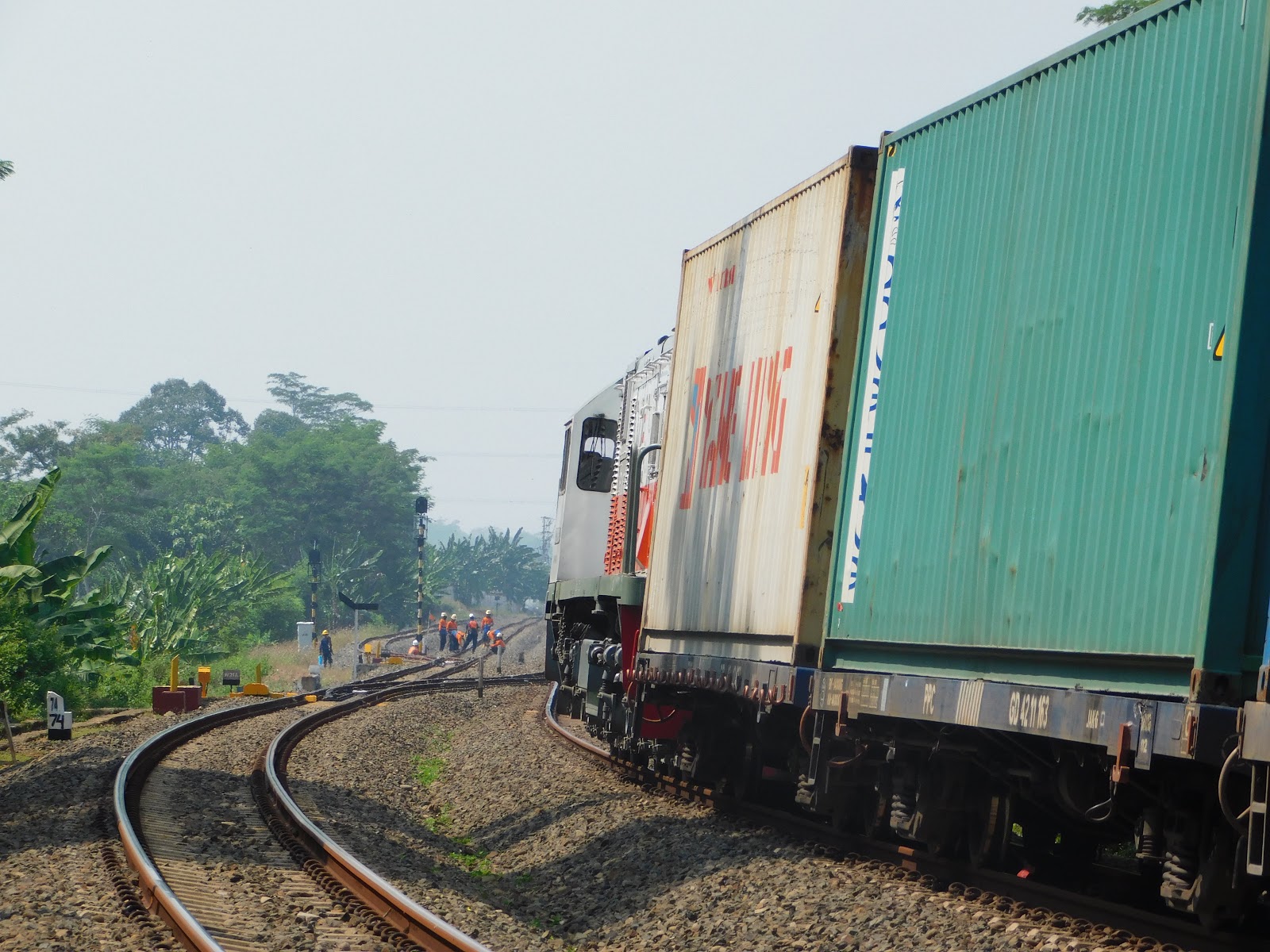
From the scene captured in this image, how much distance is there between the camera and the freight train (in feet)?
19.9

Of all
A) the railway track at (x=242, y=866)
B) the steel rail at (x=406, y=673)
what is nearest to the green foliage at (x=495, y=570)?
the steel rail at (x=406, y=673)

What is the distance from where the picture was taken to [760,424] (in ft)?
35.9

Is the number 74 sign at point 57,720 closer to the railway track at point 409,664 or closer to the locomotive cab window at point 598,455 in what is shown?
the locomotive cab window at point 598,455

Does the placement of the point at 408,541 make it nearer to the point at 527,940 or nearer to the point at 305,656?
the point at 305,656

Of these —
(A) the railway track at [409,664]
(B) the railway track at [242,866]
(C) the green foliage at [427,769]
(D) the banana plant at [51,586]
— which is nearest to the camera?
(B) the railway track at [242,866]

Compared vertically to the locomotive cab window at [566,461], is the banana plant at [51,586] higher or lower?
lower

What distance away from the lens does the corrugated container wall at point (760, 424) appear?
973cm

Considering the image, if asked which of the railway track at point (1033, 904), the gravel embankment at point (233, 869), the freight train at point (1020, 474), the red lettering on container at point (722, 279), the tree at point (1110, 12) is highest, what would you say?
the tree at point (1110, 12)

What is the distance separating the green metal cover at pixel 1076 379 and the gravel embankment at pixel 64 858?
485cm

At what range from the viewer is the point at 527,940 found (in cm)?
832

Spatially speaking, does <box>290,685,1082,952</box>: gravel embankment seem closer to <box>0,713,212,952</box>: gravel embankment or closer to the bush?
<box>0,713,212,952</box>: gravel embankment

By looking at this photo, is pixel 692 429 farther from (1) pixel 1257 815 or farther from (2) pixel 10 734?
(2) pixel 10 734

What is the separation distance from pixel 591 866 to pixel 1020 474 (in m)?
5.27

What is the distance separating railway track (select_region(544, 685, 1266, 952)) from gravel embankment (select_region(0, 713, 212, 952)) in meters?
4.60
